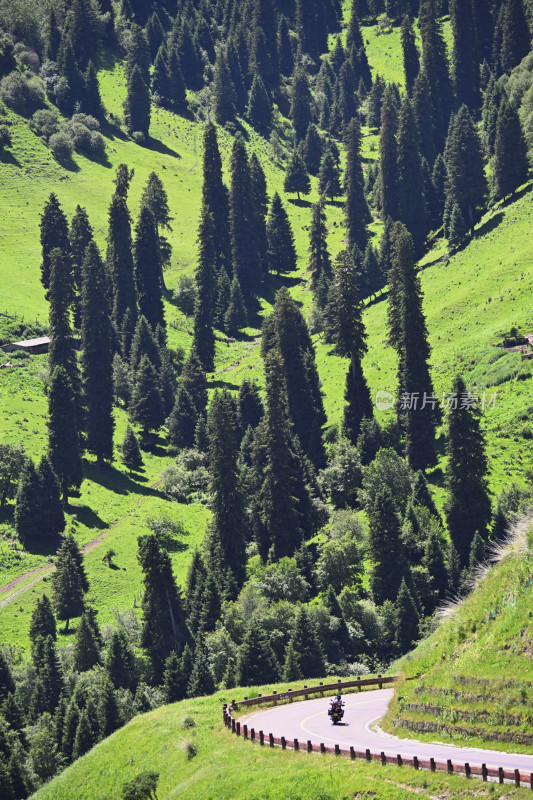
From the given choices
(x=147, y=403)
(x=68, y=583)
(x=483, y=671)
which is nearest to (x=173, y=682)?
(x=68, y=583)

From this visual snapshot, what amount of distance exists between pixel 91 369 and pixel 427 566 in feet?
193

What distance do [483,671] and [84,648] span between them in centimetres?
6302

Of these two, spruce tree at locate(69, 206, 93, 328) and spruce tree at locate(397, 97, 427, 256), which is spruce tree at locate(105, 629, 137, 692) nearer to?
spruce tree at locate(69, 206, 93, 328)

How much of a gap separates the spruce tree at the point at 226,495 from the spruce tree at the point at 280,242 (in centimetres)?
7659

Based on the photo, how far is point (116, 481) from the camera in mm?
133875

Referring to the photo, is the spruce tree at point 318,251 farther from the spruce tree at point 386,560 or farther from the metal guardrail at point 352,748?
the metal guardrail at point 352,748

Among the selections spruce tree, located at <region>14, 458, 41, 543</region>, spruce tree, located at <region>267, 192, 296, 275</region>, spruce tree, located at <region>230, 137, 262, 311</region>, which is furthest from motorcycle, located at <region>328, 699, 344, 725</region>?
spruce tree, located at <region>267, 192, 296, 275</region>

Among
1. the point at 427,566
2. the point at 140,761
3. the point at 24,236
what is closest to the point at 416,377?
the point at 427,566

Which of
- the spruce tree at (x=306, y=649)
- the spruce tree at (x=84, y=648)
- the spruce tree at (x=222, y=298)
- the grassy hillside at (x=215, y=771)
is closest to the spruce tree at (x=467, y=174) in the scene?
the spruce tree at (x=222, y=298)

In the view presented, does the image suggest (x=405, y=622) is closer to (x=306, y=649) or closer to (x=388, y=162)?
(x=306, y=649)

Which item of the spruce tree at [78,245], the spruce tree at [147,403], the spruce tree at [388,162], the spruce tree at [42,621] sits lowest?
the spruce tree at [42,621]

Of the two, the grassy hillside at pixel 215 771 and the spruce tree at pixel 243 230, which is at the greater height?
the spruce tree at pixel 243 230

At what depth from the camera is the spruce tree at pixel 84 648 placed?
99.2 m

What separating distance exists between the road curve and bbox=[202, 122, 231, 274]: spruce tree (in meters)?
132
